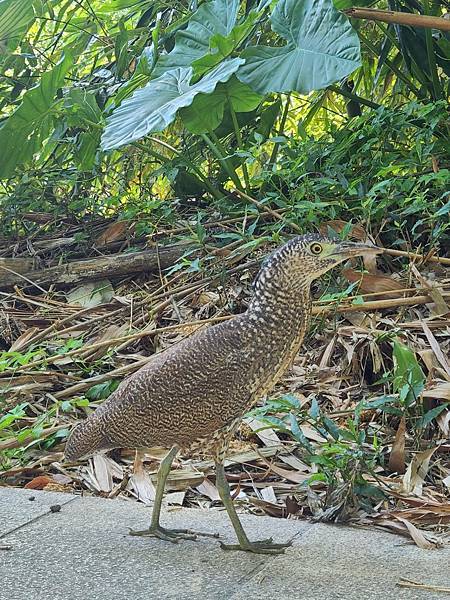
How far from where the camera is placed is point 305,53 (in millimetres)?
3986

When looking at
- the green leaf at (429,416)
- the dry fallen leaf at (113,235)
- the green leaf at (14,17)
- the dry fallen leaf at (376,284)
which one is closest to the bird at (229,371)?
the green leaf at (429,416)

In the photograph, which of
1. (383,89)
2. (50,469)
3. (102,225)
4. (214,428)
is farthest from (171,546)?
(383,89)

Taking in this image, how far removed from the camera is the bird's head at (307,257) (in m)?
2.79

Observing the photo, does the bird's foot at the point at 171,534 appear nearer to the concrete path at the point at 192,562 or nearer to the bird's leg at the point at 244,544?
the concrete path at the point at 192,562

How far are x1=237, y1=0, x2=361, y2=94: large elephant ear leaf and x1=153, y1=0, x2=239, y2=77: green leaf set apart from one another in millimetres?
573

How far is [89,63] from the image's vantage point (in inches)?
284

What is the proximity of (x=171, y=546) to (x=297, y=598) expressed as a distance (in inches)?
25.2

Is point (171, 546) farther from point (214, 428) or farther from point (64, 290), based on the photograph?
point (64, 290)

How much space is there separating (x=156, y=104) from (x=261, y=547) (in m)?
2.21

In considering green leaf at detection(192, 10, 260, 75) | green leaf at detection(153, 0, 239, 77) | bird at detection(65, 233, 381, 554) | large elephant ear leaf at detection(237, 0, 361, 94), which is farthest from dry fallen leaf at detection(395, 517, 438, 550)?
green leaf at detection(153, 0, 239, 77)

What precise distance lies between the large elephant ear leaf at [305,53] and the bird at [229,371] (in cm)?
119

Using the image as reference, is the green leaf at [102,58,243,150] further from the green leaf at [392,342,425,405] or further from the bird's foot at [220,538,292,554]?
the bird's foot at [220,538,292,554]

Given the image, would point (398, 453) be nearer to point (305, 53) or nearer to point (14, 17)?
point (305, 53)

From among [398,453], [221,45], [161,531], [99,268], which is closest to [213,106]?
[221,45]
